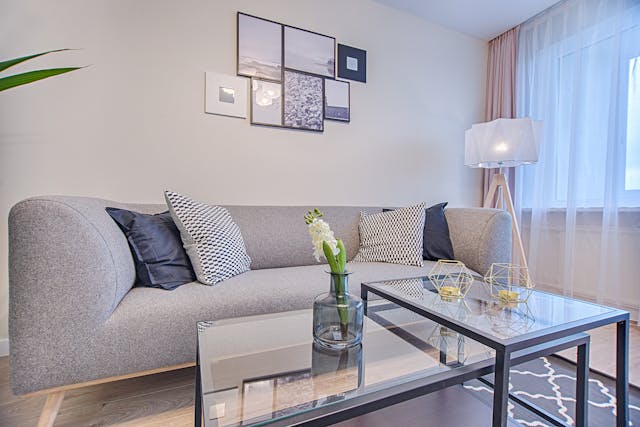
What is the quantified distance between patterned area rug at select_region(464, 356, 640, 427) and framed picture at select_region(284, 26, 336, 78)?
6.72ft

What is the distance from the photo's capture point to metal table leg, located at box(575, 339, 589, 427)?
0.85 metres

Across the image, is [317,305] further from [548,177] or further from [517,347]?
[548,177]

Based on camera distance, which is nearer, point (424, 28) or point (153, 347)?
point (153, 347)

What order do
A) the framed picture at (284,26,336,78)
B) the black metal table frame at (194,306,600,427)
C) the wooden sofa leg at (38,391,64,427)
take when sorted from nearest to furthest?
the black metal table frame at (194,306,600,427) < the wooden sofa leg at (38,391,64,427) < the framed picture at (284,26,336,78)

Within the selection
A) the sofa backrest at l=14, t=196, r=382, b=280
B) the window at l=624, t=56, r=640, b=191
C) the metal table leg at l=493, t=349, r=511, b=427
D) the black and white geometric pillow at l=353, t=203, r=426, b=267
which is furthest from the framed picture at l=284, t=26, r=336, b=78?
the metal table leg at l=493, t=349, r=511, b=427

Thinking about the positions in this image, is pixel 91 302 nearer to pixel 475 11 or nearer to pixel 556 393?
pixel 556 393

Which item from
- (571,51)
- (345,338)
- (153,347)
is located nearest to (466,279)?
(345,338)

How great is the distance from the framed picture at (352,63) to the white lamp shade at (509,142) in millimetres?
971

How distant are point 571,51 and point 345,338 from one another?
276 cm

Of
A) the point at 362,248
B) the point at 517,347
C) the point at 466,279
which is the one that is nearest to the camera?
the point at 517,347

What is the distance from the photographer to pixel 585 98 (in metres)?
2.19

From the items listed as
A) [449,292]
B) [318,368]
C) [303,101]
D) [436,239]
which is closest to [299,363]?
[318,368]

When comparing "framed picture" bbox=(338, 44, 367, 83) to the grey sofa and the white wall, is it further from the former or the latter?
the grey sofa

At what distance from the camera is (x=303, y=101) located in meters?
2.17
